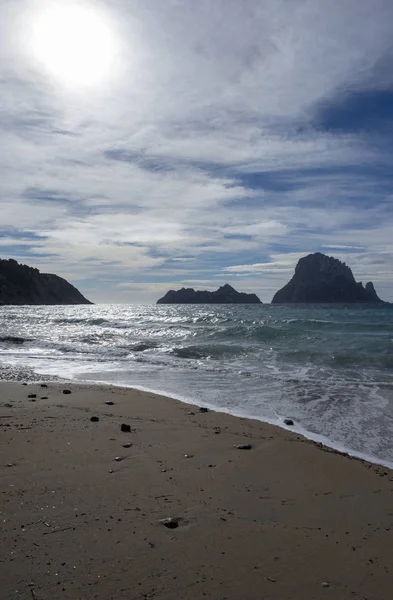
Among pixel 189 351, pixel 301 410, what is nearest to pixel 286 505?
pixel 301 410

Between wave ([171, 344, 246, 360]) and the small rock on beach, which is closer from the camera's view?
the small rock on beach

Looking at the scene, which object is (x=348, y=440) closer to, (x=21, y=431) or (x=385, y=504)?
(x=385, y=504)

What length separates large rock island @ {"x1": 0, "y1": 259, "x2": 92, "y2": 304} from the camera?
143400mm

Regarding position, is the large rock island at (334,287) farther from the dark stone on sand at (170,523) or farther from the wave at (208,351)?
the dark stone on sand at (170,523)

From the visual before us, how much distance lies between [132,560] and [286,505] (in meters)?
1.80

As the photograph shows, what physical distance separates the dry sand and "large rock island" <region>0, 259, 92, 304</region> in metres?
141

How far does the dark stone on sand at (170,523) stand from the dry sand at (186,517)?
0.15ft

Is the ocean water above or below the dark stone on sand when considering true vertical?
below

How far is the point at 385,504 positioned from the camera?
4484 mm

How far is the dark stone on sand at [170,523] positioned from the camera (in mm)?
3715

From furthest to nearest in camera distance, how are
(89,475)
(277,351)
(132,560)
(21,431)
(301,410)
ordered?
(277,351) → (301,410) → (21,431) → (89,475) → (132,560)

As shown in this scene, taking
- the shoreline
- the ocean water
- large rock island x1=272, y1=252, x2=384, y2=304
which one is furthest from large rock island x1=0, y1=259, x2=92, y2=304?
the shoreline

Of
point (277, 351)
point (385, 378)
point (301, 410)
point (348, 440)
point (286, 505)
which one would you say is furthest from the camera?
point (277, 351)

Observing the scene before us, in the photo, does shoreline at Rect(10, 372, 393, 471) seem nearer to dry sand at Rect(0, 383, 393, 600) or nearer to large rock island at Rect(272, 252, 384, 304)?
dry sand at Rect(0, 383, 393, 600)
